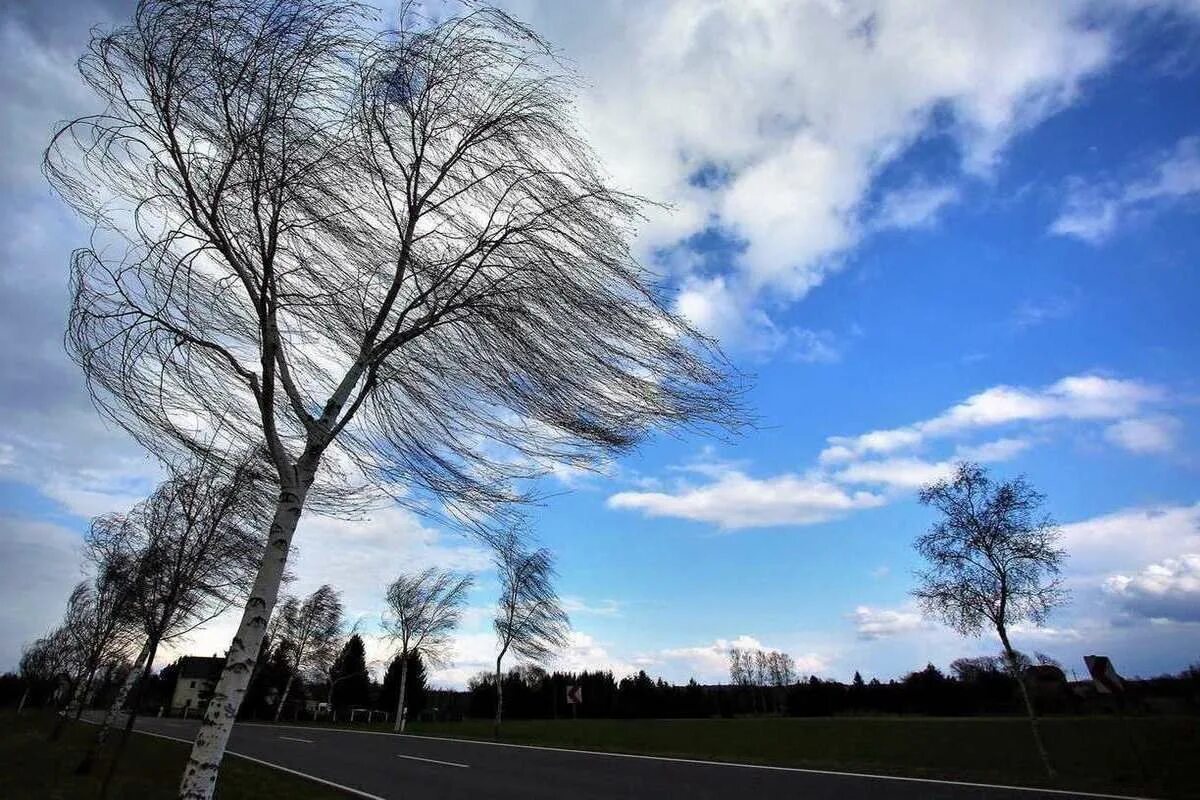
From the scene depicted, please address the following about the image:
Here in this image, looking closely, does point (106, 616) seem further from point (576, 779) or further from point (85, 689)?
point (576, 779)

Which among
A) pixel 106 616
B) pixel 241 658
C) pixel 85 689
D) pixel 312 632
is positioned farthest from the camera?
pixel 312 632

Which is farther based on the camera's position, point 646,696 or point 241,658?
point 646,696

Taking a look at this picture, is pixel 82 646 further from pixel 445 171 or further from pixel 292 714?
pixel 292 714

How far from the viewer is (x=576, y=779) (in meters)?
14.3

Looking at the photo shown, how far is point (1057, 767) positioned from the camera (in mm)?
20172

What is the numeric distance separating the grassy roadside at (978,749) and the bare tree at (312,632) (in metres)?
40.1

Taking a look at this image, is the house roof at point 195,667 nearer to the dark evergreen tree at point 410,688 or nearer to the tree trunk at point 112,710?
the dark evergreen tree at point 410,688

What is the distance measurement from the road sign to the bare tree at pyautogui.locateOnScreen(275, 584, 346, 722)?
64.5m

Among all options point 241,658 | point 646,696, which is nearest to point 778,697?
point 646,696

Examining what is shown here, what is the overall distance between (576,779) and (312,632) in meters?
62.9

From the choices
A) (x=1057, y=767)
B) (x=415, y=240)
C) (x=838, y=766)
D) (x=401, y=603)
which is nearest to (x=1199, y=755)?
(x=1057, y=767)

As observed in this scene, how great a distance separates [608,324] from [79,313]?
4.16m

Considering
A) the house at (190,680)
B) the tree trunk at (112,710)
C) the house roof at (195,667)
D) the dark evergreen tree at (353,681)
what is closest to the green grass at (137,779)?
the tree trunk at (112,710)

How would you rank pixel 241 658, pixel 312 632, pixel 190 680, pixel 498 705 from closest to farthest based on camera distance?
pixel 241 658 < pixel 498 705 < pixel 312 632 < pixel 190 680
